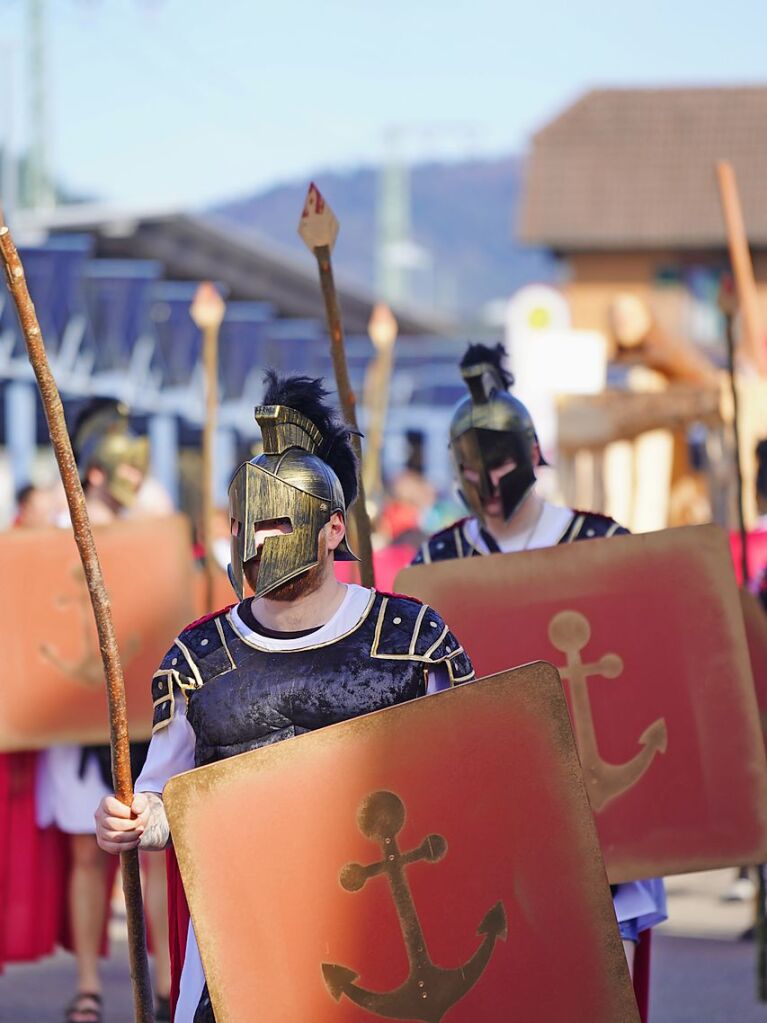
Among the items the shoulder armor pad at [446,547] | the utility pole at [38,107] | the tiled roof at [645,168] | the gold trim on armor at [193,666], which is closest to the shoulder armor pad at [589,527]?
the shoulder armor pad at [446,547]

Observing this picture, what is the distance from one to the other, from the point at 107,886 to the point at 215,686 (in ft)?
9.99

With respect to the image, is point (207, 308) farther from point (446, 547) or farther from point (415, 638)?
point (415, 638)

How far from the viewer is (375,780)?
322 centimetres

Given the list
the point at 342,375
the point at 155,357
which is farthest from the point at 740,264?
the point at 155,357

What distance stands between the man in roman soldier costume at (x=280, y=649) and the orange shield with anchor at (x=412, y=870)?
0.25 meters

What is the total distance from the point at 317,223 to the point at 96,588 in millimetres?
1471

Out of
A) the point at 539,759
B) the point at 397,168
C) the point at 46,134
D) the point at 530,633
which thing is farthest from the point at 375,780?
the point at 397,168

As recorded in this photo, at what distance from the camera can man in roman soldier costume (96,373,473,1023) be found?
346 centimetres

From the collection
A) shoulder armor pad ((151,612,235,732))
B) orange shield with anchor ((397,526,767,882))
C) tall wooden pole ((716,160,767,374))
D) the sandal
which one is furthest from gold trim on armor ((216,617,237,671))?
tall wooden pole ((716,160,767,374))

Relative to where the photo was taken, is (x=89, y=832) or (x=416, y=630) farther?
(x=89, y=832)

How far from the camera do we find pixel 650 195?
43.3 metres

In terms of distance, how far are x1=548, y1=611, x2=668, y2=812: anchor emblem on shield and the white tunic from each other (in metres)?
1.09

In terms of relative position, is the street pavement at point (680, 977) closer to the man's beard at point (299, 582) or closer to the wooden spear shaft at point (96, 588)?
the wooden spear shaft at point (96, 588)

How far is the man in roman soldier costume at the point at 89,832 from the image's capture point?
6.18 m
